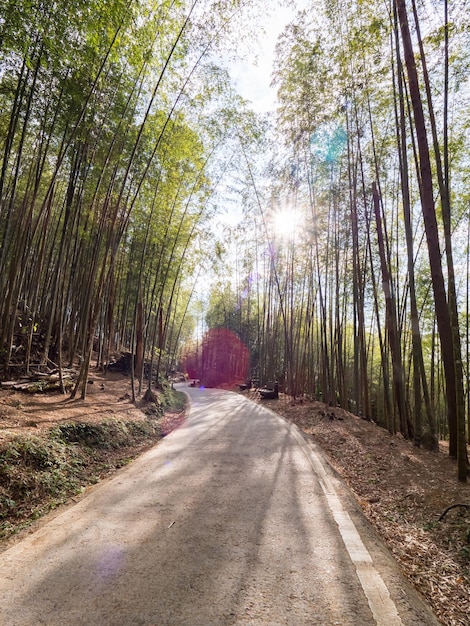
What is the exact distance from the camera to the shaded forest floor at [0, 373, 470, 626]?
2.11 metres

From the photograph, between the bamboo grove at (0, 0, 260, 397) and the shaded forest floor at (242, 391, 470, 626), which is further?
the bamboo grove at (0, 0, 260, 397)

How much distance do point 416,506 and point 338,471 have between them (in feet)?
3.81

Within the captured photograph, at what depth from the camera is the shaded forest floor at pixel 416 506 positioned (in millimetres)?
1858

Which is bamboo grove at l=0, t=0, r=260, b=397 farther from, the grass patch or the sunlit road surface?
the sunlit road surface

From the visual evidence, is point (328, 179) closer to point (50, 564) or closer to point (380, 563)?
point (380, 563)

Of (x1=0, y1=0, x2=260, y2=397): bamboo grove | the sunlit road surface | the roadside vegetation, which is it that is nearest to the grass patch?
the roadside vegetation

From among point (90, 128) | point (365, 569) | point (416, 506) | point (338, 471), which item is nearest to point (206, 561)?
point (365, 569)

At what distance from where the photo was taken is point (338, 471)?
404 centimetres

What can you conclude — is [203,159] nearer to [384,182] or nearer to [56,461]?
[384,182]

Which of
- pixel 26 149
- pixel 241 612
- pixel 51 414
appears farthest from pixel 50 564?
pixel 26 149

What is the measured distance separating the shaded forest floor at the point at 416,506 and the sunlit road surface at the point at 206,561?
0.18 meters

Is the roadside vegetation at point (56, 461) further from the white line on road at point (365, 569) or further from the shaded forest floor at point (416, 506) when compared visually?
the shaded forest floor at point (416, 506)

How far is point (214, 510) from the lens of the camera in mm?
2611

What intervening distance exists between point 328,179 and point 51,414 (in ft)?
25.4
